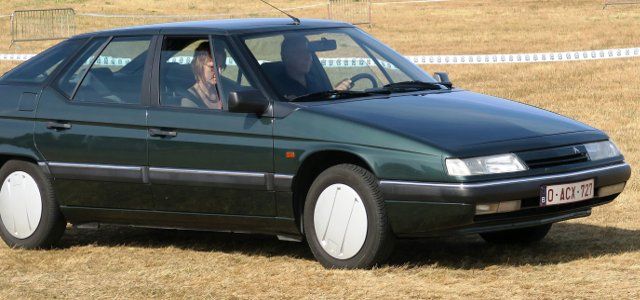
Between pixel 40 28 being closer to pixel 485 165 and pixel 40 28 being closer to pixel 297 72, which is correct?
pixel 297 72

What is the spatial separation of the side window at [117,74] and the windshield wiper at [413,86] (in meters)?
1.56

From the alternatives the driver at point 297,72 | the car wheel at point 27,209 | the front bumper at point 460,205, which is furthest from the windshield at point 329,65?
the car wheel at point 27,209

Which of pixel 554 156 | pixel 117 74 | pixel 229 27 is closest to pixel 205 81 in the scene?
pixel 229 27

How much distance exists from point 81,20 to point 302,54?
37881mm

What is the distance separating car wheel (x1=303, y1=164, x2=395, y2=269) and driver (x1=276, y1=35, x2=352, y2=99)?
644 millimetres

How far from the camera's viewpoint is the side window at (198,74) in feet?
27.1

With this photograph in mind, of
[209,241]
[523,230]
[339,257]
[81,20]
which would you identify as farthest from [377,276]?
[81,20]

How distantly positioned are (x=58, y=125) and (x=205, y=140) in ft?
3.94

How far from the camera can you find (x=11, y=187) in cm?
917

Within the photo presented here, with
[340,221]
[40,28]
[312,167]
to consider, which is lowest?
[40,28]

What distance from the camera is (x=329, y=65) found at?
859 cm

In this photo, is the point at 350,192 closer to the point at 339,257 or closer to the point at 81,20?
the point at 339,257

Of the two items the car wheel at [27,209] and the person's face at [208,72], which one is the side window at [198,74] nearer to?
the person's face at [208,72]

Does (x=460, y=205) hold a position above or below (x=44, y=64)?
below
